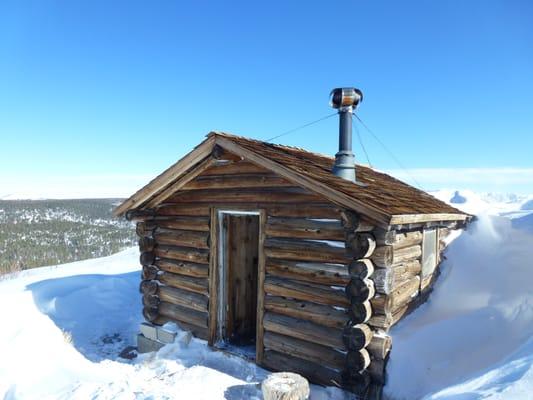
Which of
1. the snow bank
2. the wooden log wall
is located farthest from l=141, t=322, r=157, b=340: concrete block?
the snow bank

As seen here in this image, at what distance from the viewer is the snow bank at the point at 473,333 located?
357 centimetres

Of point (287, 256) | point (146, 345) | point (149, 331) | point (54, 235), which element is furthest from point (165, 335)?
point (54, 235)

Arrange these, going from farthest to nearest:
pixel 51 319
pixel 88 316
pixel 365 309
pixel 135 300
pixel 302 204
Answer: pixel 135 300 → pixel 88 316 → pixel 51 319 → pixel 302 204 → pixel 365 309

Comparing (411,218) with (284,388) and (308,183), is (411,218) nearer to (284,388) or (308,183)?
(308,183)

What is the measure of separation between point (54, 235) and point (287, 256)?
6943 cm

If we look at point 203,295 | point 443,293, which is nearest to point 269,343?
point 203,295

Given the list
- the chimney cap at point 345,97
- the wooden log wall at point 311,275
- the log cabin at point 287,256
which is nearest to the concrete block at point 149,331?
the log cabin at point 287,256

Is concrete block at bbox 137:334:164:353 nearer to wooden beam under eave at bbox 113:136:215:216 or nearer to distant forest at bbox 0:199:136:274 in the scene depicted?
wooden beam under eave at bbox 113:136:215:216

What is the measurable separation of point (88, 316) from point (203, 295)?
4.66 metres

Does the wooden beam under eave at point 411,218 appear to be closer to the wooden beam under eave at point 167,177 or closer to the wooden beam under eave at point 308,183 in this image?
the wooden beam under eave at point 308,183

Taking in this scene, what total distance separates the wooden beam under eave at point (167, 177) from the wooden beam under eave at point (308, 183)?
348 mm

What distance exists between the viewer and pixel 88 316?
9.78 meters

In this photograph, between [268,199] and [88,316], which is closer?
[268,199]

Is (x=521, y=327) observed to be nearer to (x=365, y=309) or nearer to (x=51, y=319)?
(x=365, y=309)
